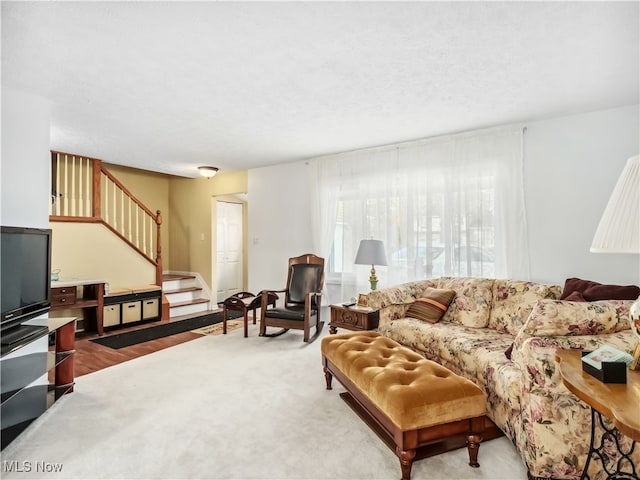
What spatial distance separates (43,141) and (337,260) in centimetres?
348

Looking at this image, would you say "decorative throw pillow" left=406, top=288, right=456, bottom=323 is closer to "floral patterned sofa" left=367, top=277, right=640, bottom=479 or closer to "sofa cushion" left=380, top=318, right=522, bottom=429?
"sofa cushion" left=380, top=318, right=522, bottom=429

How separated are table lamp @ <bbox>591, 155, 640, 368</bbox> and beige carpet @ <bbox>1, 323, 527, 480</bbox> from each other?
137 cm

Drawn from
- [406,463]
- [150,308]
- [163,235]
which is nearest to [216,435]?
[406,463]

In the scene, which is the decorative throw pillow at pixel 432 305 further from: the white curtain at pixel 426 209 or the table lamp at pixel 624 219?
the table lamp at pixel 624 219

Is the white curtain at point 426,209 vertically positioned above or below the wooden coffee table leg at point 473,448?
above

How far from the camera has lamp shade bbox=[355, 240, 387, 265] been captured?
4.03m

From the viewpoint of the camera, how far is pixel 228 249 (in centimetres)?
709

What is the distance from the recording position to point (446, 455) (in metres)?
2.00

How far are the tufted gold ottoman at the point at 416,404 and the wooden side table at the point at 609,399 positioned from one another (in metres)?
0.49

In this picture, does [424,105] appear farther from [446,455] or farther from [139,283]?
[139,283]

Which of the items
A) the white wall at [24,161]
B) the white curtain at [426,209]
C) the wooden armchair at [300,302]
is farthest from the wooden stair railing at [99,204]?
the white curtain at [426,209]

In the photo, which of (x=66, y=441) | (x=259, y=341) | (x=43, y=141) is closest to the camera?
(x=66, y=441)

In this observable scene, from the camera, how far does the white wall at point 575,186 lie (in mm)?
3213

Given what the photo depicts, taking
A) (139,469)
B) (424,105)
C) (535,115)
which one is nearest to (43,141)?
(139,469)
